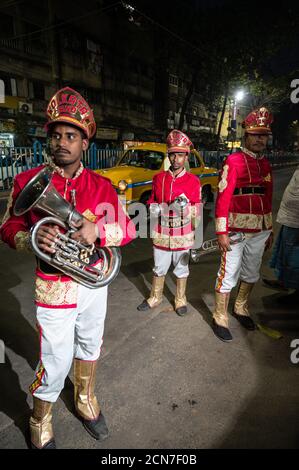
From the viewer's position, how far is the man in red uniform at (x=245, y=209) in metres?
3.21

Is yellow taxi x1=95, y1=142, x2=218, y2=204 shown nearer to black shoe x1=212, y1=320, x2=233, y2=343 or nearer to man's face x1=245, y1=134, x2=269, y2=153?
man's face x1=245, y1=134, x2=269, y2=153

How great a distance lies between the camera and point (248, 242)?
3.46 m

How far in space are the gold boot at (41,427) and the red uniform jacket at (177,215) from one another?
7.28 feet

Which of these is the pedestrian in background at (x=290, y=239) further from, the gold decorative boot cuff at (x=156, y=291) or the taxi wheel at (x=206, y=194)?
the taxi wheel at (x=206, y=194)

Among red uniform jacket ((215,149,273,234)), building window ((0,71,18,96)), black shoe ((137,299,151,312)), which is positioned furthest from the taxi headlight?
building window ((0,71,18,96))

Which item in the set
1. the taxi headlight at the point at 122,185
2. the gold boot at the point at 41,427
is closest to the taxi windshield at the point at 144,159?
the taxi headlight at the point at 122,185

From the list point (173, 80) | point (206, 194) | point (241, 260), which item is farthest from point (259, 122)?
point (173, 80)

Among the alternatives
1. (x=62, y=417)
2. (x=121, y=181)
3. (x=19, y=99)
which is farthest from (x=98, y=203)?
(x=19, y=99)

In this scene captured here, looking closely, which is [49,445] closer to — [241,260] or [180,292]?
[180,292]

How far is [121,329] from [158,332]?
427 millimetres

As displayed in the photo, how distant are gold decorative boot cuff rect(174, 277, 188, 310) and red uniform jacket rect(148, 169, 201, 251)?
45cm

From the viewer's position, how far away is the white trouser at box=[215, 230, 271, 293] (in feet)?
11.2

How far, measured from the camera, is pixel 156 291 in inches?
159

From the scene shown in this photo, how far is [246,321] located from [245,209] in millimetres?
1353
